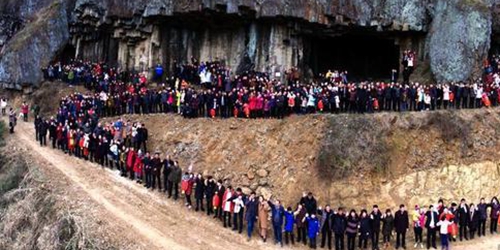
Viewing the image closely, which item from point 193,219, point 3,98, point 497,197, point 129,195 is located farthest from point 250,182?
point 3,98

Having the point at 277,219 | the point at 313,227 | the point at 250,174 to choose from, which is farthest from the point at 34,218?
the point at 313,227

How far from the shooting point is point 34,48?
4597 cm

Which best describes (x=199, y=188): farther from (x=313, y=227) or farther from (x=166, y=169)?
(x=313, y=227)

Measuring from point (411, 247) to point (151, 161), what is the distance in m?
10.8

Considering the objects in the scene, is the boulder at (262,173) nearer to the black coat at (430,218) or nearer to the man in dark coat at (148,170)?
the man in dark coat at (148,170)

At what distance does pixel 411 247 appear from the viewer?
2416cm

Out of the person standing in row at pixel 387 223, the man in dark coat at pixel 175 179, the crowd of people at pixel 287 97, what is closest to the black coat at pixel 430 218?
the person standing in row at pixel 387 223

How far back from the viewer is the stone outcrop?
45.2 metres

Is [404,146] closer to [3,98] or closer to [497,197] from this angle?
[497,197]

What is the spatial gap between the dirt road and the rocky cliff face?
11873 millimetres

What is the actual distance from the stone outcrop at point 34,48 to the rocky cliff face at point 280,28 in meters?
4.19

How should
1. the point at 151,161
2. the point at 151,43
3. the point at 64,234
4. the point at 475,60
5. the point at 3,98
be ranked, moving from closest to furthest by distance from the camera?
the point at 64,234, the point at 151,161, the point at 475,60, the point at 151,43, the point at 3,98

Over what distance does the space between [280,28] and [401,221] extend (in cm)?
1637

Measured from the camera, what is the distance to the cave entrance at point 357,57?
140ft
